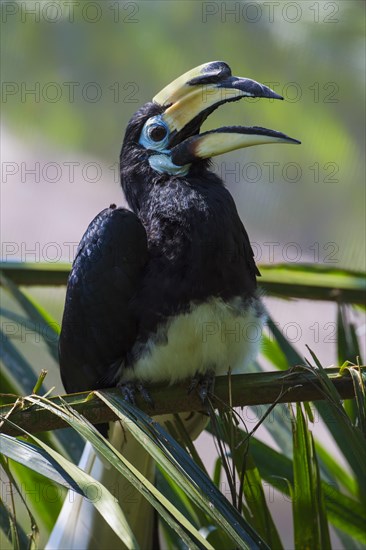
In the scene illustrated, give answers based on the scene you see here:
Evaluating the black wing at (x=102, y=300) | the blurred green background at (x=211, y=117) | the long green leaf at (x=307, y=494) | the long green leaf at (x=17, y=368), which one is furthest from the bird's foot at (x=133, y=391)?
the blurred green background at (x=211, y=117)

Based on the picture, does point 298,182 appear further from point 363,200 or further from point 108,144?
point 108,144

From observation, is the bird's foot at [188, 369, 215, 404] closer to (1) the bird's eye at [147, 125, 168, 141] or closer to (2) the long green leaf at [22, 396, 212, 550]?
(2) the long green leaf at [22, 396, 212, 550]

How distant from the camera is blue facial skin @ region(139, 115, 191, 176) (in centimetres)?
239

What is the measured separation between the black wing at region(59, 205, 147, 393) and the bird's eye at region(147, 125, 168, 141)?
1.03ft

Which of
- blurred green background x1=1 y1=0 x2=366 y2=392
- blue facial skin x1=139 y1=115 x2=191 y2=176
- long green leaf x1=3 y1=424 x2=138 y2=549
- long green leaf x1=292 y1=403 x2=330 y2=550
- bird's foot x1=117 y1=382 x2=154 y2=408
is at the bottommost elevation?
long green leaf x1=3 y1=424 x2=138 y2=549

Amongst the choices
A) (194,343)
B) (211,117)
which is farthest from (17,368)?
(211,117)

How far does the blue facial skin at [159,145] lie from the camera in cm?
239

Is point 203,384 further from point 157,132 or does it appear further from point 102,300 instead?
point 157,132

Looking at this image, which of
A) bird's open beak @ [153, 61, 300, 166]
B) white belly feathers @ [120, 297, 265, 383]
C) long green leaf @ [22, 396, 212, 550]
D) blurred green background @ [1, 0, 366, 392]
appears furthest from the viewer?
blurred green background @ [1, 0, 366, 392]

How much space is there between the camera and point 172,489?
198 cm

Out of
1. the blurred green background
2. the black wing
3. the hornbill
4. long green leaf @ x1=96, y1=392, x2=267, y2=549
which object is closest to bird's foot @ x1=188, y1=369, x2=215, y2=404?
the hornbill

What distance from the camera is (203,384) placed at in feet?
6.37

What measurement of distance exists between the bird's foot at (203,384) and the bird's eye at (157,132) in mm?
724

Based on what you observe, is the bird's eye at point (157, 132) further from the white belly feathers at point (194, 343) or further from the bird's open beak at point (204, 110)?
the white belly feathers at point (194, 343)
